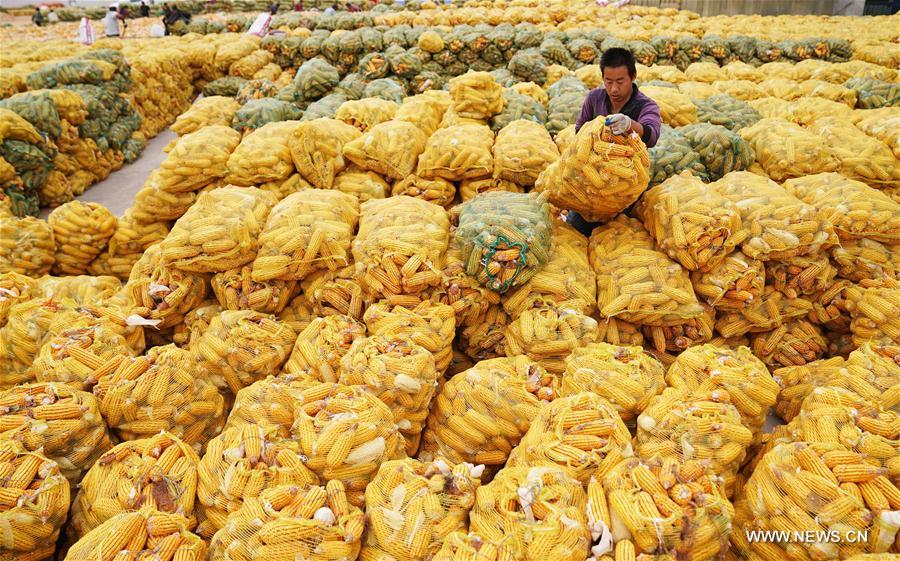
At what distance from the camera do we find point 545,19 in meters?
11.3

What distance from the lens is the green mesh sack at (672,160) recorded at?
3713 millimetres

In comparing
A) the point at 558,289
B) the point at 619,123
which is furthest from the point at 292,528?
the point at 619,123

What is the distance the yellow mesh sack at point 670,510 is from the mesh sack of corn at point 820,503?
0.24 m

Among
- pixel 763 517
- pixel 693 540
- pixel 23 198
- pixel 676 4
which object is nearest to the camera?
pixel 693 540

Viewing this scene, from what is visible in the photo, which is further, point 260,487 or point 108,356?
point 108,356

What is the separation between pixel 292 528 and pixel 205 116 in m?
4.54

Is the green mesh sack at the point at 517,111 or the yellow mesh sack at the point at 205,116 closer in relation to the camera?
the green mesh sack at the point at 517,111

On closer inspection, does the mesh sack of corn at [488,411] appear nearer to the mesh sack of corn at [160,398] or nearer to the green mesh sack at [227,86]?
the mesh sack of corn at [160,398]

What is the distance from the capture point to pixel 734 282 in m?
3.05

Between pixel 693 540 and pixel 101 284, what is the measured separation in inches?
160

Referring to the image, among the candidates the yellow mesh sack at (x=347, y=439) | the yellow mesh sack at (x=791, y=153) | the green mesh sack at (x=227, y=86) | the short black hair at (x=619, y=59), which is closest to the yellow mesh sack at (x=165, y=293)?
the yellow mesh sack at (x=347, y=439)

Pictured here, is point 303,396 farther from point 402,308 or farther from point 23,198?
point 23,198

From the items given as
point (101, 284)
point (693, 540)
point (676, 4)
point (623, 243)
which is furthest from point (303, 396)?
point (676, 4)

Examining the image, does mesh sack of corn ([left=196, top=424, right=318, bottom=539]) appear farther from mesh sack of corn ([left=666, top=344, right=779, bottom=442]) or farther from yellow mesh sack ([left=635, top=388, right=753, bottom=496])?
mesh sack of corn ([left=666, top=344, right=779, bottom=442])
